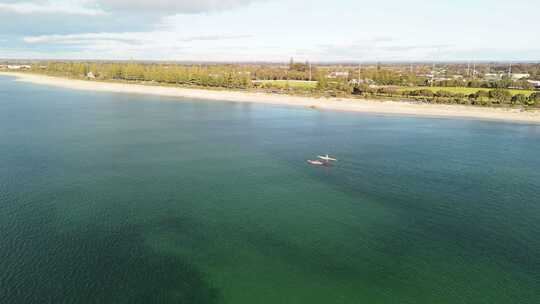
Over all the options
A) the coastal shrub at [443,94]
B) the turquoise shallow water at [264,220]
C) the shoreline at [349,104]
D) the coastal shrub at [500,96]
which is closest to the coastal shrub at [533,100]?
the coastal shrub at [500,96]

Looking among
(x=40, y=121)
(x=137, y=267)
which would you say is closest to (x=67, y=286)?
(x=137, y=267)

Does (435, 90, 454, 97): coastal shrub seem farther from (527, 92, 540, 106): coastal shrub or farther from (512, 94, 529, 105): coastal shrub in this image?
(527, 92, 540, 106): coastal shrub

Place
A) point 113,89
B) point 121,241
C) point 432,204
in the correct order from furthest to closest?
point 113,89, point 432,204, point 121,241

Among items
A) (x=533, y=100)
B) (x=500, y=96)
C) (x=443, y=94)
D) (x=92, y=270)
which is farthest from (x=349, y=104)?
(x=92, y=270)

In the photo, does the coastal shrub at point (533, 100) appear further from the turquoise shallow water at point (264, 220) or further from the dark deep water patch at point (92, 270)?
the dark deep water patch at point (92, 270)

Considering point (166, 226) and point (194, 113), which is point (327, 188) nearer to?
point (166, 226)

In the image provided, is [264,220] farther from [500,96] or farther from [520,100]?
[520,100]
